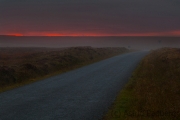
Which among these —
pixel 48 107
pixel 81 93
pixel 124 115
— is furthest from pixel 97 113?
pixel 81 93

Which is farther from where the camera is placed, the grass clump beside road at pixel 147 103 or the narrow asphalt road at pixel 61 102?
the narrow asphalt road at pixel 61 102

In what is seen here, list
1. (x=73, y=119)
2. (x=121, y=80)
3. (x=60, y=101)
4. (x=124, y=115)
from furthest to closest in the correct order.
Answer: (x=121, y=80), (x=60, y=101), (x=124, y=115), (x=73, y=119)

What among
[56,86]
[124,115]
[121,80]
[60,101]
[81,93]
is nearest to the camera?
[124,115]

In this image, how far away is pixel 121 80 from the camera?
2095 cm

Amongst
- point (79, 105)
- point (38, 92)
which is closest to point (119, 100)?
point (79, 105)

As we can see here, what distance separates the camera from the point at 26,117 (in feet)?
34.7

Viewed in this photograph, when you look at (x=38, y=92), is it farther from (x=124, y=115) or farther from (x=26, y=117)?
(x=124, y=115)

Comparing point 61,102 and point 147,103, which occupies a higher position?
point 147,103

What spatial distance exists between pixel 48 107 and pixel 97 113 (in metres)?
2.44

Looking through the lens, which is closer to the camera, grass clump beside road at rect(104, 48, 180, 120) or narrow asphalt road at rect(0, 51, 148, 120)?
grass clump beside road at rect(104, 48, 180, 120)

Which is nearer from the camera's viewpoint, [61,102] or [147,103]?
[147,103]

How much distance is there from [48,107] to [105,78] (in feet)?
33.0

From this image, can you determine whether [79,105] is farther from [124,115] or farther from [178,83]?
[178,83]

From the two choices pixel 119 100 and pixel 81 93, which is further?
pixel 81 93
